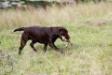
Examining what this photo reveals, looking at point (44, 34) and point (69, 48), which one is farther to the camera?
point (69, 48)

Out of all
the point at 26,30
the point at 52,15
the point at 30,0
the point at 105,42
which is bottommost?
the point at 30,0

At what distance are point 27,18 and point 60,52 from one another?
5.90 meters

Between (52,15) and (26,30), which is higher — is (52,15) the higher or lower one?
the lower one

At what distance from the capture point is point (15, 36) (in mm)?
12086

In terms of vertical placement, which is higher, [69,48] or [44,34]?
[44,34]

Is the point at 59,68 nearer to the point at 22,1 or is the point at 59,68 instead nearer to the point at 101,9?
the point at 101,9

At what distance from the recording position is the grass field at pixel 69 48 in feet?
25.3

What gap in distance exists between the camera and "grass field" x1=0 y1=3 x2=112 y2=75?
7711mm

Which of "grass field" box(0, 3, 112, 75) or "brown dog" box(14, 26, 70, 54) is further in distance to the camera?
"brown dog" box(14, 26, 70, 54)

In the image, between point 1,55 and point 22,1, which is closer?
point 1,55

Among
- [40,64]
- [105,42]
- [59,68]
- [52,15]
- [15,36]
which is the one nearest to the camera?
[59,68]

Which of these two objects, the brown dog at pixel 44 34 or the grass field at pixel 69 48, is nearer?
the grass field at pixel 69 48

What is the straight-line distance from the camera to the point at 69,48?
9.63m

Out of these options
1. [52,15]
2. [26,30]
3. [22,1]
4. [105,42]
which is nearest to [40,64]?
[26,30]
